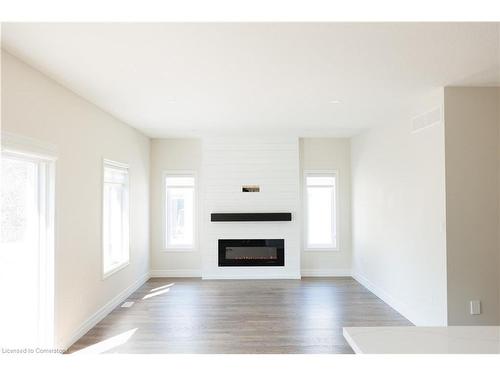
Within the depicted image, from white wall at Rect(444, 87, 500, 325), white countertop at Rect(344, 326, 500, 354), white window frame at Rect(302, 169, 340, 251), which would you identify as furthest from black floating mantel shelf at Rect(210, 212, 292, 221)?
white countertop at Rect(344, 326, 500, 354)

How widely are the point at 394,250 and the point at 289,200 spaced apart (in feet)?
7.29

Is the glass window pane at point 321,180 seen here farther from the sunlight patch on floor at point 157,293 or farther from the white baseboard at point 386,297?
the sunlight patch on floor at point 157,293

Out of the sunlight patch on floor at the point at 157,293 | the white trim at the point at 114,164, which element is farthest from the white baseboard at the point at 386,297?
the white trim at the point at 114,164

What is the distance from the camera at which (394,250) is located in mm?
4516

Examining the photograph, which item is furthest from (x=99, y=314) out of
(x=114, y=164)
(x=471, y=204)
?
(x=471, y=204)

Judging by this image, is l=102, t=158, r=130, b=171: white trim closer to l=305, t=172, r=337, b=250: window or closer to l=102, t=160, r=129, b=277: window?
l=102, t=160, r=129, b=277: window

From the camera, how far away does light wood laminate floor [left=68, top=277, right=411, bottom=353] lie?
3.30 meters

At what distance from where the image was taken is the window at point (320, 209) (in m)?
6.45

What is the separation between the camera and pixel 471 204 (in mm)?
3303

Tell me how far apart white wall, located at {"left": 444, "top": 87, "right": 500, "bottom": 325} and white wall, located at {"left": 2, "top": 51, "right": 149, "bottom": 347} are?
12.7 feet

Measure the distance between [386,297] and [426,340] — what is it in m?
3.91

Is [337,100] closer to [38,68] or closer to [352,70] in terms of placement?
[352,70]
